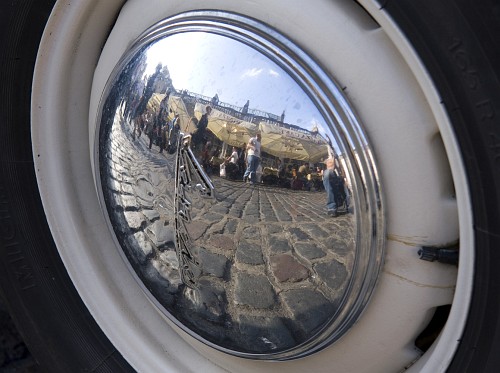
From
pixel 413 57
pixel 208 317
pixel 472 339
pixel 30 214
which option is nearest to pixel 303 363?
pixel 208 317

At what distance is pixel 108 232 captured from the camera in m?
1.56

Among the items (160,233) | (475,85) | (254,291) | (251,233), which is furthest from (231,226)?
(475,85)

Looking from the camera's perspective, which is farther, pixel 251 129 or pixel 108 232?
pixel 108 232

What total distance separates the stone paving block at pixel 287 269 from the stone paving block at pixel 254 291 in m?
0.04

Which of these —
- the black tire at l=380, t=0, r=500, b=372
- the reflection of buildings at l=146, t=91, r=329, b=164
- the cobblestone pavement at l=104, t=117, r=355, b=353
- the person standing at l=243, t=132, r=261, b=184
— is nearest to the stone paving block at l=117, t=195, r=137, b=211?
the cobblestone pavement at l=104, t=117, r=355, b=353

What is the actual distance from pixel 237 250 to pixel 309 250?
17 cm

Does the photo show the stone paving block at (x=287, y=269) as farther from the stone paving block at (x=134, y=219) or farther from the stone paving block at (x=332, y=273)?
the stone paving block at (x=134, y=219)

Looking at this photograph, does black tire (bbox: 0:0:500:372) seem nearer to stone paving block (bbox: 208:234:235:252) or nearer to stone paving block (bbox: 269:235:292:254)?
stone paving block (bbox: 269:235:292:254)

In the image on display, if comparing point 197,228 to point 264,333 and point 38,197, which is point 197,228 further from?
point 38,197

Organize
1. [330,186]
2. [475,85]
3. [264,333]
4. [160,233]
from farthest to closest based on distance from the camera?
1. [160,233]
2. [264,333]
3. [330,186]
4. [475,85]

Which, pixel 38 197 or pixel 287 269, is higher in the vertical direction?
pixel 38 197

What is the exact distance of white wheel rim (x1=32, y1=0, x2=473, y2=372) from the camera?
2.90 feet

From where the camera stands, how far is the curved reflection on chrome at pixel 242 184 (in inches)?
36.4

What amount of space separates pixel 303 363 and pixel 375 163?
1.70 ft
